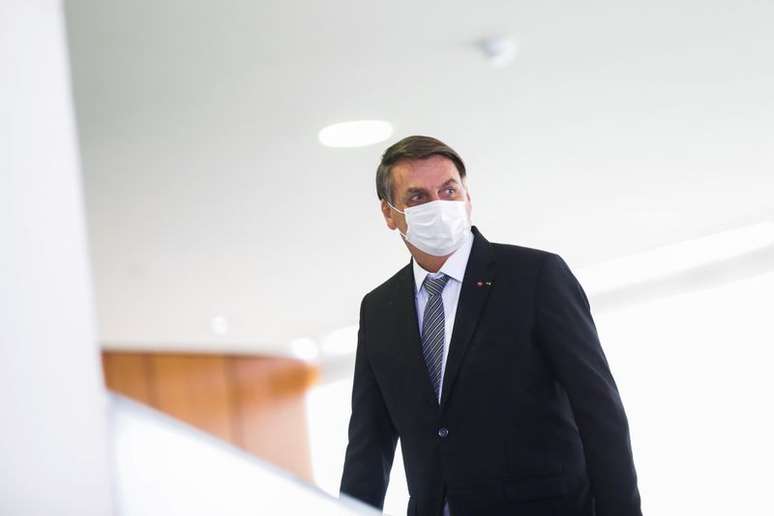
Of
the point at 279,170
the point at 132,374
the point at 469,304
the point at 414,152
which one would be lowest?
the point at 132,374

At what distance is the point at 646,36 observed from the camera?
136 centimetres

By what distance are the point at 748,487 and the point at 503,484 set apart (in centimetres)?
262

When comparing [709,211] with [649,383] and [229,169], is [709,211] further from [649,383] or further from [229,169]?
[229,169]

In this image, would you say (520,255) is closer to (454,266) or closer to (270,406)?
(454,266)

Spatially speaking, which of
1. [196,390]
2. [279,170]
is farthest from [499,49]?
[196,390]

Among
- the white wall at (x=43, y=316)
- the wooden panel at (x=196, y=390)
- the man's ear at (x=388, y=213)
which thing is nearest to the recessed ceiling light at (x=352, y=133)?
the man's ear at (x=388, y=213)

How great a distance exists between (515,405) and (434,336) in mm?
68

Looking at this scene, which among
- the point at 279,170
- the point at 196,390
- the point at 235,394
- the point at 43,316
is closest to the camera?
the point at 43,316

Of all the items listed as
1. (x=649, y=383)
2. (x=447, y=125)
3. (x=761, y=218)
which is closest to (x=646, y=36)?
(x=447, y=125)

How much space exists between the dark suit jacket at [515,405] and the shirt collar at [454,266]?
1cm

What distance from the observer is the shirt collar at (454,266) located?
2.17 ft

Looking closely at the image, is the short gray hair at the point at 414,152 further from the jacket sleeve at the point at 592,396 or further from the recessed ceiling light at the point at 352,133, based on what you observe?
the recessed ceiling light at the point at 352,133

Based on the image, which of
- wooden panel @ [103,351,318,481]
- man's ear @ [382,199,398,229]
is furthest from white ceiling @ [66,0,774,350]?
wooden panel @ [103,351,318,481]

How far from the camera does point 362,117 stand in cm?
138
